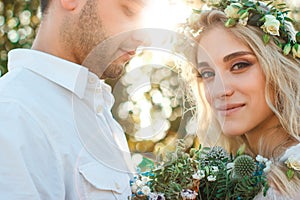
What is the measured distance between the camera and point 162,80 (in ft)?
8.61

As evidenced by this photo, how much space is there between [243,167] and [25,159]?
0.76 metres

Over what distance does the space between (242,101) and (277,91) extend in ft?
0.54

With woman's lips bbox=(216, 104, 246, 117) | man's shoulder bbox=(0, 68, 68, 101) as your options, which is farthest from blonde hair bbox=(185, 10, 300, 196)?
man's shoulder bbox=(0, 68, 68, 101)

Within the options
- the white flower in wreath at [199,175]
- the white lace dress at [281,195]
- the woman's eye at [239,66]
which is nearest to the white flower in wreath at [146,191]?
the white flower in wreath at [199,175]

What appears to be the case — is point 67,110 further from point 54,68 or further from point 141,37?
point 141,37

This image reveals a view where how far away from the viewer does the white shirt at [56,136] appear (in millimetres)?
2162

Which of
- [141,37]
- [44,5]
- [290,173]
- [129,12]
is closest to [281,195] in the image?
[290,173]

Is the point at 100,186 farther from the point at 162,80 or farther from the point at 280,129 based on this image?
the point at 280,129

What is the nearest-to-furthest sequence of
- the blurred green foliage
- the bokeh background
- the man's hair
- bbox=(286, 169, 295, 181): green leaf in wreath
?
bbox=(286, 169, 295, 181): green leaf in wreath < the bokeh background < the man's hair < the blurred green foliage

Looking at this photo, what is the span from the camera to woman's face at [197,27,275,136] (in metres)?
2.62

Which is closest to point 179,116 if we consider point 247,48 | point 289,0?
point 247,48

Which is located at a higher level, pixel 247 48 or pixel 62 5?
pixel 62 5

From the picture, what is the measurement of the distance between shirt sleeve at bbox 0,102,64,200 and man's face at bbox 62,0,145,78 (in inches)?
16.5

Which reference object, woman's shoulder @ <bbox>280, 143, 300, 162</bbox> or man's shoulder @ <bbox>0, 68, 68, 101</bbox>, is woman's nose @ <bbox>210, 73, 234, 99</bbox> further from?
man's shoulder @ <bbox>0, 68, 68, 101</bbox>
